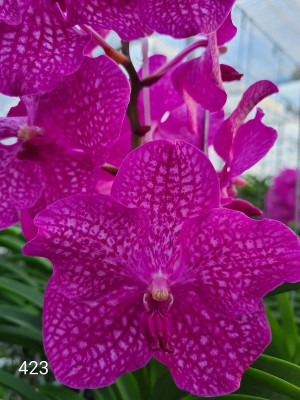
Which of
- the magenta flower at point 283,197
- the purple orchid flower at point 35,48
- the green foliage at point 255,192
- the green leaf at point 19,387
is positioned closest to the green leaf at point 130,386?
the green leaf at point 19,387

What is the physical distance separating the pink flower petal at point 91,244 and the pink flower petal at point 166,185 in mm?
17

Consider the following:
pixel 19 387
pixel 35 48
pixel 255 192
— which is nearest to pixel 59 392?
pixel 19 387

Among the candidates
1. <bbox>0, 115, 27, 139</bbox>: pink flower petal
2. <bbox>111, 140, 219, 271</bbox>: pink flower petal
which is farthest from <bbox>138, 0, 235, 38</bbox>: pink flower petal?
<bbox>0, 115, 27, 139</bbox>: pink flower petal

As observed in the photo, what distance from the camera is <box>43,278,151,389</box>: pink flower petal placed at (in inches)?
19.5

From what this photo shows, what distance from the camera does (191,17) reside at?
413 millimetres

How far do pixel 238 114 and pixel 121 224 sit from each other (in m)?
0.20

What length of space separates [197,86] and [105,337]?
289 millimetres

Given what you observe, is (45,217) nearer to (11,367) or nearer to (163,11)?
(163,11)

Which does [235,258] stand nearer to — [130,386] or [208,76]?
[208,76]

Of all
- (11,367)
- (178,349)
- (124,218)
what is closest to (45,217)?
(124,218)

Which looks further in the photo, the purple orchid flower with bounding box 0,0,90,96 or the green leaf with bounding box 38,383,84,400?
the green leaf with bounding box 38,383,84,400

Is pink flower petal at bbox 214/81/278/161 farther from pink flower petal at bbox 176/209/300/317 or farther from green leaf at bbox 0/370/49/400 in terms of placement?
green leaf at bbox 0/370/49/400

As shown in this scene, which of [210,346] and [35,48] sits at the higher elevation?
[35,48]

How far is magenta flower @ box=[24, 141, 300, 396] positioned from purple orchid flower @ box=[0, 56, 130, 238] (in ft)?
0.19
